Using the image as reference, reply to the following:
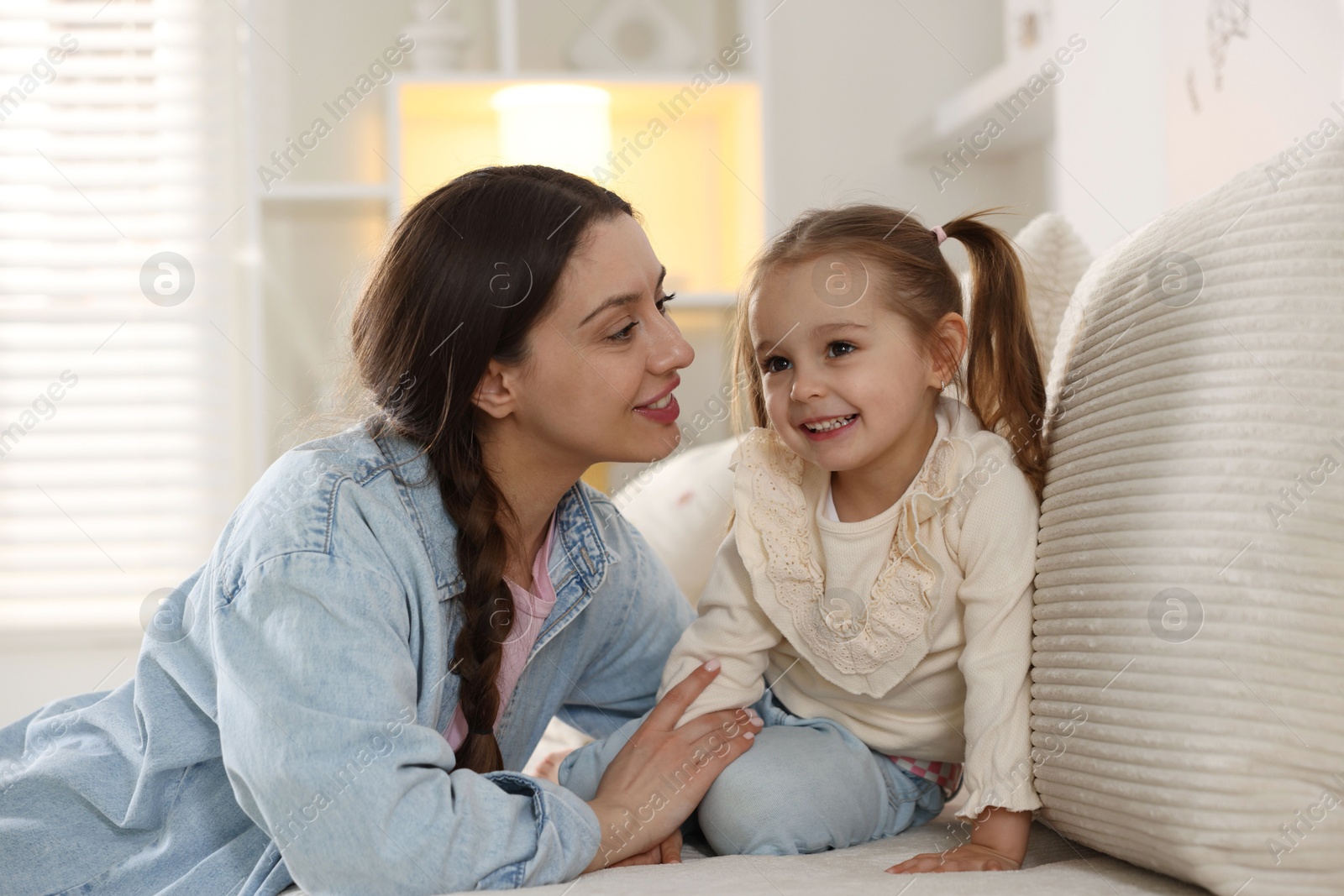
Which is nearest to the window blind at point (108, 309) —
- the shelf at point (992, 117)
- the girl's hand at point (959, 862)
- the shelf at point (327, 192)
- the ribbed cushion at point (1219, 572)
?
the shelf at point (327, 192)

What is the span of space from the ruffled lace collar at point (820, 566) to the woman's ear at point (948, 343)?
0.03 metres

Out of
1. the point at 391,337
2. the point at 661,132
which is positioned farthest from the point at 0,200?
the point at 391,337

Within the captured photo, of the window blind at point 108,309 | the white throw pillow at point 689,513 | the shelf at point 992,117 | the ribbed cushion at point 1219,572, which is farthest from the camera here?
the window blind at point 108,309

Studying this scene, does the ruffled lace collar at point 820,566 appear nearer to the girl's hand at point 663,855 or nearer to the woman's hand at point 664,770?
the woman's hand at point 664,770

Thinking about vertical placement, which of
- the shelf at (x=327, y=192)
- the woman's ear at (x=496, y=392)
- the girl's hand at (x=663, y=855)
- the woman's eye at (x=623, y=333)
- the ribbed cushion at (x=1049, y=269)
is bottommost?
the girl's hand at (x=663, y=855)

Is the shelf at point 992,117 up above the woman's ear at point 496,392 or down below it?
above

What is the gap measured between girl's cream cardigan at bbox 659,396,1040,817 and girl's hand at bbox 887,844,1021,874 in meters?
0.03

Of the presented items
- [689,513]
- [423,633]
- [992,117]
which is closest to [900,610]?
[423,633]

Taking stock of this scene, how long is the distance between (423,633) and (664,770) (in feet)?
0.79

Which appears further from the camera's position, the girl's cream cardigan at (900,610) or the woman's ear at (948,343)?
the woman's ear at (948,343)

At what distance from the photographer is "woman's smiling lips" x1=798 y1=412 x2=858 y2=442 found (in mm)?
1040

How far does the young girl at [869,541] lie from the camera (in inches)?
38.8

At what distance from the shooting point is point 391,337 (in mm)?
1055

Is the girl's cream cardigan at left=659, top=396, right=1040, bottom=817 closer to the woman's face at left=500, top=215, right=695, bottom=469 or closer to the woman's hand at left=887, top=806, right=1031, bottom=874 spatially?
the woman's hand at left=887, top=806, right=1031, bottom=874
